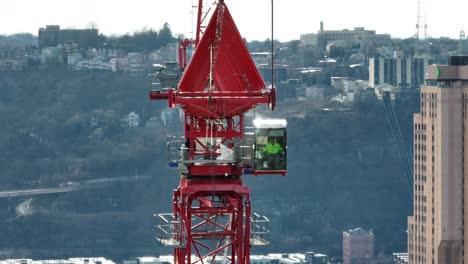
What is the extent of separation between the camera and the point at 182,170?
944 inches

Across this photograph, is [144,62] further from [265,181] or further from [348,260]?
[348,260]

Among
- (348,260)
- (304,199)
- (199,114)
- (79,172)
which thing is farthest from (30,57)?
(199,114)

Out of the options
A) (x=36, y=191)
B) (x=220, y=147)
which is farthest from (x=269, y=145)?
(x=36, y=191)

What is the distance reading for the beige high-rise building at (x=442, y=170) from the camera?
292 ft

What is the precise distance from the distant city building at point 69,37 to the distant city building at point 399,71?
26.4 metres

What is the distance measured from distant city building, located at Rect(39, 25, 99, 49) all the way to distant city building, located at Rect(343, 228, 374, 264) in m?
60.2

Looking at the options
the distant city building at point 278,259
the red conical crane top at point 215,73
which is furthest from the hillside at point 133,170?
the red conical crane top at point 215,73

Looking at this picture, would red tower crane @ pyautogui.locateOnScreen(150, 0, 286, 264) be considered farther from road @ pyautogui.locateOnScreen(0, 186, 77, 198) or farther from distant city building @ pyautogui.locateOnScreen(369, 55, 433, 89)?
distant city building @ pyautogui.locateOnScreen(369, 55, 433, 89)

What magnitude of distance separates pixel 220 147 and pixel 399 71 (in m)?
152

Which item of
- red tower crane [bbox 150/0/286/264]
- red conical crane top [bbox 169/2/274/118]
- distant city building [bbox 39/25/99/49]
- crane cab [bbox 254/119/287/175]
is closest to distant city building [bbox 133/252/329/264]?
distant city building [bbox 39/25/99/49]

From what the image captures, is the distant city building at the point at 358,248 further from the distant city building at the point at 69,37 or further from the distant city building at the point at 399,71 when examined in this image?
the distant city building at the point at 69,37

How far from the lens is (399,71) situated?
17538cm

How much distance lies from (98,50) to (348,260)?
63.0 m

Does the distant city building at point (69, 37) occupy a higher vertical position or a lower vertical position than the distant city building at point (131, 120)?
higher
